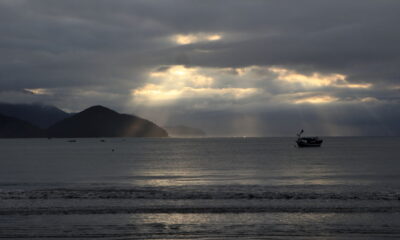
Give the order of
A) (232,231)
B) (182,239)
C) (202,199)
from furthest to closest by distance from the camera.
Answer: (202,199)
(232,231)
(182,239)

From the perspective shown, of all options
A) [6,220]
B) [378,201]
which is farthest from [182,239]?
[378,201]

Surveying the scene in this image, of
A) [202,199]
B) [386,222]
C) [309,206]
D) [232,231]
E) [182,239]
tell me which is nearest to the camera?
[182,239]

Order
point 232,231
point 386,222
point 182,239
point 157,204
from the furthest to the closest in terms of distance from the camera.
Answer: point 157,204 → point 386,222 → point 232,231 → point 182,239

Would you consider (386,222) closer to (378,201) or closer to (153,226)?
(378,201)

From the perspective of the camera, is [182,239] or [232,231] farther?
[232,231]

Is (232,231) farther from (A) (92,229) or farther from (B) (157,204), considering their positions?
(B) (157,204)

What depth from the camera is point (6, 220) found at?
26.1m

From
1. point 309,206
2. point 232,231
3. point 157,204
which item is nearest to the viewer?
point 232,231

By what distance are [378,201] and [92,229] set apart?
22.7 meters

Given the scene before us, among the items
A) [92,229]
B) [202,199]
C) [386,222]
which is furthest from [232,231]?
[202,199]

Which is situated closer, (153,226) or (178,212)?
(153,226)

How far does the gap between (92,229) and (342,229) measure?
14.0 metres

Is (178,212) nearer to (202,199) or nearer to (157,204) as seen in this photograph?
(157,204)

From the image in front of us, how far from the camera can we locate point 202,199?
36.2 m
